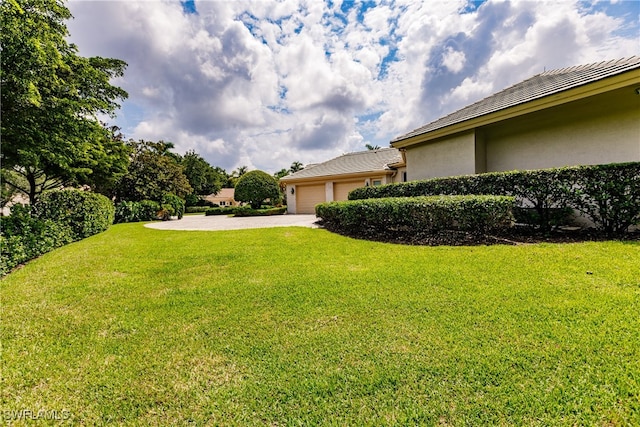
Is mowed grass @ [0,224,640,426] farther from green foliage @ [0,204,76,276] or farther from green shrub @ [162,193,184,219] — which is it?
green shrub @ [162,193,184,219]

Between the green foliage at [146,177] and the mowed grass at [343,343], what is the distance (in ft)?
60.8

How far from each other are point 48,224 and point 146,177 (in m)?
16.1

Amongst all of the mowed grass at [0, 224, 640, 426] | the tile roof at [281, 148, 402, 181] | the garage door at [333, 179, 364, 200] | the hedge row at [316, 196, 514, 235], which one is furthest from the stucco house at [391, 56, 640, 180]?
the garage door at [333, 179, 364, 200]

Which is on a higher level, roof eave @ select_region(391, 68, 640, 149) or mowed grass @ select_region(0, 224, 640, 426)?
roof eave @ select_region(391, 68, 640, 149)

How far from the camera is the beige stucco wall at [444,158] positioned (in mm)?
9023

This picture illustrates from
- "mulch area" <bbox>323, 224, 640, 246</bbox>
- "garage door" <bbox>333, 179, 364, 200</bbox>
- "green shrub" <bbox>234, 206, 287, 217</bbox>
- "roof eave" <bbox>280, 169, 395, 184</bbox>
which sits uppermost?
"roof eave" <bbox>280, 169, 395, 184</bbox>

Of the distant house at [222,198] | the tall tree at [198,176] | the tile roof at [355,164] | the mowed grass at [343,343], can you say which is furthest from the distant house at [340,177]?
the distant house at [222,198]

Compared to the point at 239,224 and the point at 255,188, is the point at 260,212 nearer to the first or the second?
the point at 255,188

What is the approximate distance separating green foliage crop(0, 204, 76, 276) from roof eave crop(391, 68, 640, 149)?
11.7 meters

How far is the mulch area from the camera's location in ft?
18.2

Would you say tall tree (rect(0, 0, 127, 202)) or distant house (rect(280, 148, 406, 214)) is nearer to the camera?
tall tree (rect(0, 0, 127, 202))

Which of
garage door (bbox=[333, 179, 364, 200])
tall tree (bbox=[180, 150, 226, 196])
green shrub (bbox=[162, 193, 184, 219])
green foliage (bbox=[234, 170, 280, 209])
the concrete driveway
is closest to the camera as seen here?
the concrete driveway

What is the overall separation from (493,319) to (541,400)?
3.50 ft

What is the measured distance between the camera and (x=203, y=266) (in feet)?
17.8
